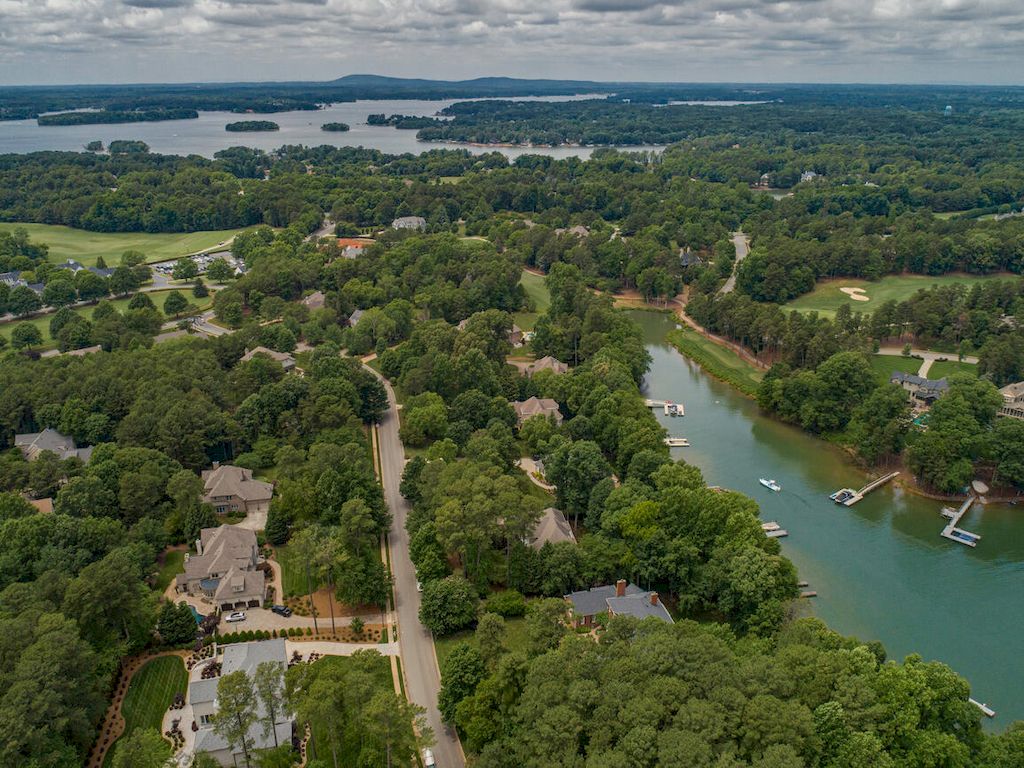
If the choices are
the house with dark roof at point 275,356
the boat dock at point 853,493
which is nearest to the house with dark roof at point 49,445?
the house with dark roof at point 275,356

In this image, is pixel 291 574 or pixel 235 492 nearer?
pixel 291 574

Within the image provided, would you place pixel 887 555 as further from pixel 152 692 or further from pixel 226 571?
pixel 152 692

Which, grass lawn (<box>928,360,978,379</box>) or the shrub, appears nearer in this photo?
the shrub

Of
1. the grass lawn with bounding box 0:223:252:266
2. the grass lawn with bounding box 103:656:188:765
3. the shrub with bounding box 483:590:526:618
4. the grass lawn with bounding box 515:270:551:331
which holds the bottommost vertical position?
the grass lawn with bounding box 515:270:551:331

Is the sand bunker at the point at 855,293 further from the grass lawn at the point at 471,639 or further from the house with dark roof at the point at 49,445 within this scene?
the house with dark roof at the point at 49,445

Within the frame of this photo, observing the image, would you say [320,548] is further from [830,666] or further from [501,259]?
[501,259]

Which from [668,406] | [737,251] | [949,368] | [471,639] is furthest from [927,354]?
[471,639]

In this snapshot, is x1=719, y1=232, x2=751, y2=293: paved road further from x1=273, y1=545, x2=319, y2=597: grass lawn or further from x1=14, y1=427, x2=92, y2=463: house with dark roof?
x1=14, y1=427, x2=92, y2=463: house with dark roof

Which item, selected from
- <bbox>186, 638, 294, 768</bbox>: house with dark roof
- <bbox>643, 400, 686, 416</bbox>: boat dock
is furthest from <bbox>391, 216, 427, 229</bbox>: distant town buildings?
<bbox>186, 638, 294, 768</bbox>: house with dark roof
